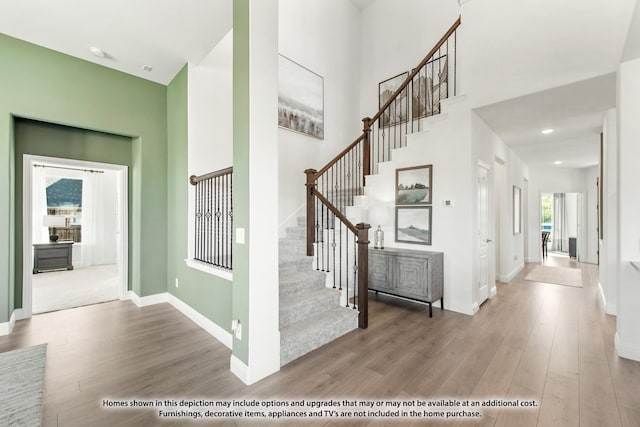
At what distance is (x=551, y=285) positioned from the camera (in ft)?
18.0

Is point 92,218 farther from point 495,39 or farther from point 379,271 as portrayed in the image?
point 495,39

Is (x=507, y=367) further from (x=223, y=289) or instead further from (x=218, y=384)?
(x=223, y=289)

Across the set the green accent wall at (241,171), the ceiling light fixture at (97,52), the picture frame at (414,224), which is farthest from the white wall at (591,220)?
the ceiling light fixture at (97,52)

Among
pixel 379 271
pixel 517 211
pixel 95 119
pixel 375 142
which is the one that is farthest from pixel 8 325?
pixel 517 211

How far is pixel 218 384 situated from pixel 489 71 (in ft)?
15.2

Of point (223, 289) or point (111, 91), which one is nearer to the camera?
point (223, 289)

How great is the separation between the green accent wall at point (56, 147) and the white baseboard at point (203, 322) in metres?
1.65

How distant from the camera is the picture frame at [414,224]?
14.1 ft

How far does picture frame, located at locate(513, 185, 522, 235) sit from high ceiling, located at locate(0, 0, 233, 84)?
6860 mm

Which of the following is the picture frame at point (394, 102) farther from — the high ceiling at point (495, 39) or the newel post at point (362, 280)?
the newel post at point (362, 280)

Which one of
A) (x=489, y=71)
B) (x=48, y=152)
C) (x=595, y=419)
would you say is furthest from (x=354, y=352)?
(x=48, y=152)

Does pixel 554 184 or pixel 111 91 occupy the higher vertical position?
pixel 111 91

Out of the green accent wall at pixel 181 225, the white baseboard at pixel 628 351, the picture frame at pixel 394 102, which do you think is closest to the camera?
the white baseboard at pixel 628 351

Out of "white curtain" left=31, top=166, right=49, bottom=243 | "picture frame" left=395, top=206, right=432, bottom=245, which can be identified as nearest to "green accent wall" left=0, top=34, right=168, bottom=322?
"picture frame" left=395, top=206, right=432, bottom=245
